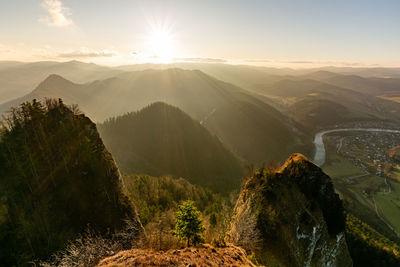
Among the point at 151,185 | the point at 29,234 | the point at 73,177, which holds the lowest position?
the point at 151,185

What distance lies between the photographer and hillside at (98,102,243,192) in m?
124

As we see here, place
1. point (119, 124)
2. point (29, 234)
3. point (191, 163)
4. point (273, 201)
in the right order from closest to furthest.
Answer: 1. point (29, 234)
2. point (273, 201)
3. point (191, 163)
4. point (119, 124)

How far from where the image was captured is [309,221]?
27.3 metres

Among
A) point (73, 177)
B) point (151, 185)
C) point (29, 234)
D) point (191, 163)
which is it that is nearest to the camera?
point (29, 234)

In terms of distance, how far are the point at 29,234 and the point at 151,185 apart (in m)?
56.4

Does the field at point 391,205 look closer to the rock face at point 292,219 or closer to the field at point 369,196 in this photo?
the field at point 369,196

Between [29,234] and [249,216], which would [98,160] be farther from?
[249,216]

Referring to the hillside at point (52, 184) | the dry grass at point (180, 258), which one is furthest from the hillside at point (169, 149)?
the dry grass at point (180, 258)

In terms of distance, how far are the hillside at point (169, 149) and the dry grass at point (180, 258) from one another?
325ft

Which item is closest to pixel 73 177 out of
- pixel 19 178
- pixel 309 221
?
pixel 19 178

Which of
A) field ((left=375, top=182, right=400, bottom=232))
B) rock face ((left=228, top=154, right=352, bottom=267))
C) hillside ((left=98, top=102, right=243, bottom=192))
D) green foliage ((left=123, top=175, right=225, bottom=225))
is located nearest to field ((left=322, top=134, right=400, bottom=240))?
field ((left=375, top=182, right=400, bottom=232))

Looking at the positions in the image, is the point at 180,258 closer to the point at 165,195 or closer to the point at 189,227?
the point at 189,227

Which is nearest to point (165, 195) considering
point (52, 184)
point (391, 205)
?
point (52, 184)

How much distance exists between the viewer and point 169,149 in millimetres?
140125
